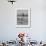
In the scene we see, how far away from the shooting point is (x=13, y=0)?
448 centimetres

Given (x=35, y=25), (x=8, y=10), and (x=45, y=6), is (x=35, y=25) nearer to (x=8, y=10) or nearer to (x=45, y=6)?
(x=45, y=6)

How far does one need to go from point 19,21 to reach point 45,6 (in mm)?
1030

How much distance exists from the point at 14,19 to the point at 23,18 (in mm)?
311

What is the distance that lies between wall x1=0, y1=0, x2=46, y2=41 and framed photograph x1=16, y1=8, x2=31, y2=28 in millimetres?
103

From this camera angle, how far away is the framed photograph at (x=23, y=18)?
14.8 ft

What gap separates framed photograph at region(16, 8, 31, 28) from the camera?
14.8 feet

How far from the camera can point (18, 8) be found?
14.8ft

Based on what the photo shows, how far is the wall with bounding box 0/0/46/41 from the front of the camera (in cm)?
448

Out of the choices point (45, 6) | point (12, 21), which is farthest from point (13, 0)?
point (45, 6)

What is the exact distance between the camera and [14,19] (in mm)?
4512

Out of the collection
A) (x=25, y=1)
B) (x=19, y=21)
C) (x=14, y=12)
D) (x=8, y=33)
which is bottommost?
(x=8, y=33)

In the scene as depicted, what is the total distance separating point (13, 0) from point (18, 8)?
319mm

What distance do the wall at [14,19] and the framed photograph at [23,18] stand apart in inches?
4.0

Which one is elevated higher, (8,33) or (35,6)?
(35,6)
